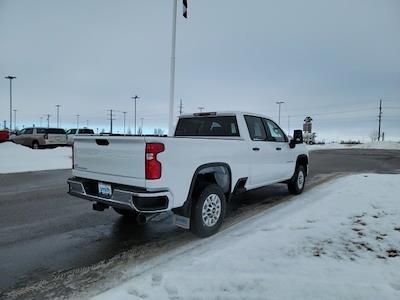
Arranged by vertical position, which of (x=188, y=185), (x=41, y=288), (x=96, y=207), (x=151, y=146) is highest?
(x=151, y=146)

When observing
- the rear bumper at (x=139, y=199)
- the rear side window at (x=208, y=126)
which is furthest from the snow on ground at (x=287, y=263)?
the rear side window at (x=208, y=126)

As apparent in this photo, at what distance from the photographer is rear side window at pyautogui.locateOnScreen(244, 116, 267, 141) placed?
6.54 meters

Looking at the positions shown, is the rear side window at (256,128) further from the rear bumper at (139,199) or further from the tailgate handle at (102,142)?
the tailgate handle at (102,142)

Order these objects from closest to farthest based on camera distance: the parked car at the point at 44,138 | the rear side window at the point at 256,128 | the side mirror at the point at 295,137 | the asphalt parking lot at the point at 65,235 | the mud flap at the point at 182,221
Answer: the asphalt parking lot at the point at 65,235, the mud flap at the point at 182,221, the rear side window at the point at 256,128, the side mirror at the point at 295,137, the parked car at the point at 44,138

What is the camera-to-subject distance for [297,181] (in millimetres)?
8609

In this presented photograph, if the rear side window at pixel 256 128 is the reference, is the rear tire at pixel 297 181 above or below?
below

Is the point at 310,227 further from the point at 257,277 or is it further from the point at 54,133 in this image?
the point at 54,133

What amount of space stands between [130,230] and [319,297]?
338 cm

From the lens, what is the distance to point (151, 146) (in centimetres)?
424

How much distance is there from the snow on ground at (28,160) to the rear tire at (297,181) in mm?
10747

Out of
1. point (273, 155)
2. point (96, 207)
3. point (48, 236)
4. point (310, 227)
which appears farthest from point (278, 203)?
point (48, 236)

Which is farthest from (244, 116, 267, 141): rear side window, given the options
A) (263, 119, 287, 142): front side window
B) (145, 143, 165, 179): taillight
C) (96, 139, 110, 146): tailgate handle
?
(96, 139, 110, 146): tailgate handle

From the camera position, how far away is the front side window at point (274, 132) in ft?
23.8

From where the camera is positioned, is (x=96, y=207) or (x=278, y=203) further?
(x=278, y=203)
